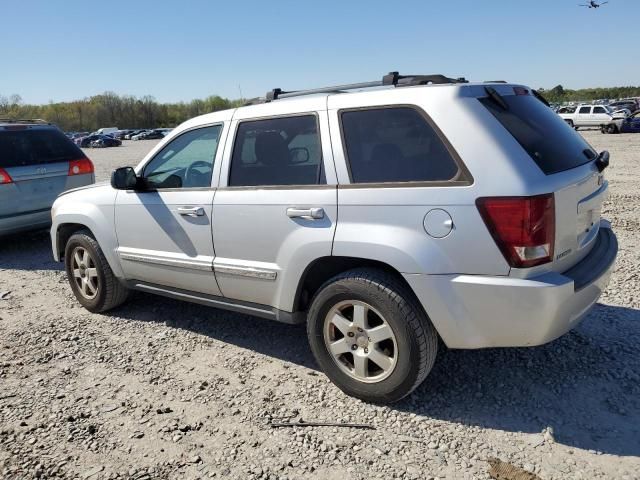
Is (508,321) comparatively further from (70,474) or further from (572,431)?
(70,474)

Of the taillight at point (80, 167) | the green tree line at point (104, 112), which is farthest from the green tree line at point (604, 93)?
the taillight at point (80, 167)

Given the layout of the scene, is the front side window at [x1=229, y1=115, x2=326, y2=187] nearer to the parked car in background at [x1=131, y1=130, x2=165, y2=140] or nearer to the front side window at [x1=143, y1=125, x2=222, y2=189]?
the front side window at [x1=143, y1=125, x2=222, y2=189]

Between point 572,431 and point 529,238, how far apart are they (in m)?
1.17

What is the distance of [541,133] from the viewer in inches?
118

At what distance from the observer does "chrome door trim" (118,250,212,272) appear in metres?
3.84

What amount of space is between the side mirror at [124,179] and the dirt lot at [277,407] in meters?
1.31

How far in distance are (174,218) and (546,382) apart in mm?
2944

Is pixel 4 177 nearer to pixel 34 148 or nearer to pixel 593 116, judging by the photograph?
pixel 34 148

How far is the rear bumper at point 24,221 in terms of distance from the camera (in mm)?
6961

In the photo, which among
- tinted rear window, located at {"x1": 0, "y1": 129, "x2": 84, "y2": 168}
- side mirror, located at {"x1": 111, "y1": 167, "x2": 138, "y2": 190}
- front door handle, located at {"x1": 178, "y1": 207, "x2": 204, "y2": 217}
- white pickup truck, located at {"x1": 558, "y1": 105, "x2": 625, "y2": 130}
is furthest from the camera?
white pickup truck, located at {"x1": 558, "y1": 105, "x2": 625, "y2": 130}

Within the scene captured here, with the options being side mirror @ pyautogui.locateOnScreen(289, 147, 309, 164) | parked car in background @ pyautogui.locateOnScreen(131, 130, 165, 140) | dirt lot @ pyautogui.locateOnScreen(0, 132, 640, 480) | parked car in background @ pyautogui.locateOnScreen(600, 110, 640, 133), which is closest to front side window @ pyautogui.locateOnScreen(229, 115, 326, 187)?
side mirror @ pyautogui.locateOnScreen(289, 147, 309, 164)

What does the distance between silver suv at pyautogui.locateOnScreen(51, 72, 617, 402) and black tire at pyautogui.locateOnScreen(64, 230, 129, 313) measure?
98 cm

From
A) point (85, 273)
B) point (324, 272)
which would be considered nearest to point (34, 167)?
point (85, 273)

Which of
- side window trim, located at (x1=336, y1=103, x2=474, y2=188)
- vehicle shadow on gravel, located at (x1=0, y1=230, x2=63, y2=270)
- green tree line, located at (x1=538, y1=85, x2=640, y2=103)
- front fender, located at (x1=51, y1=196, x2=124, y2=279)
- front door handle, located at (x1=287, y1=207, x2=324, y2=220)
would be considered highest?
green tree line, located at (x1=538, y1=85, x2=640, y2=103)
